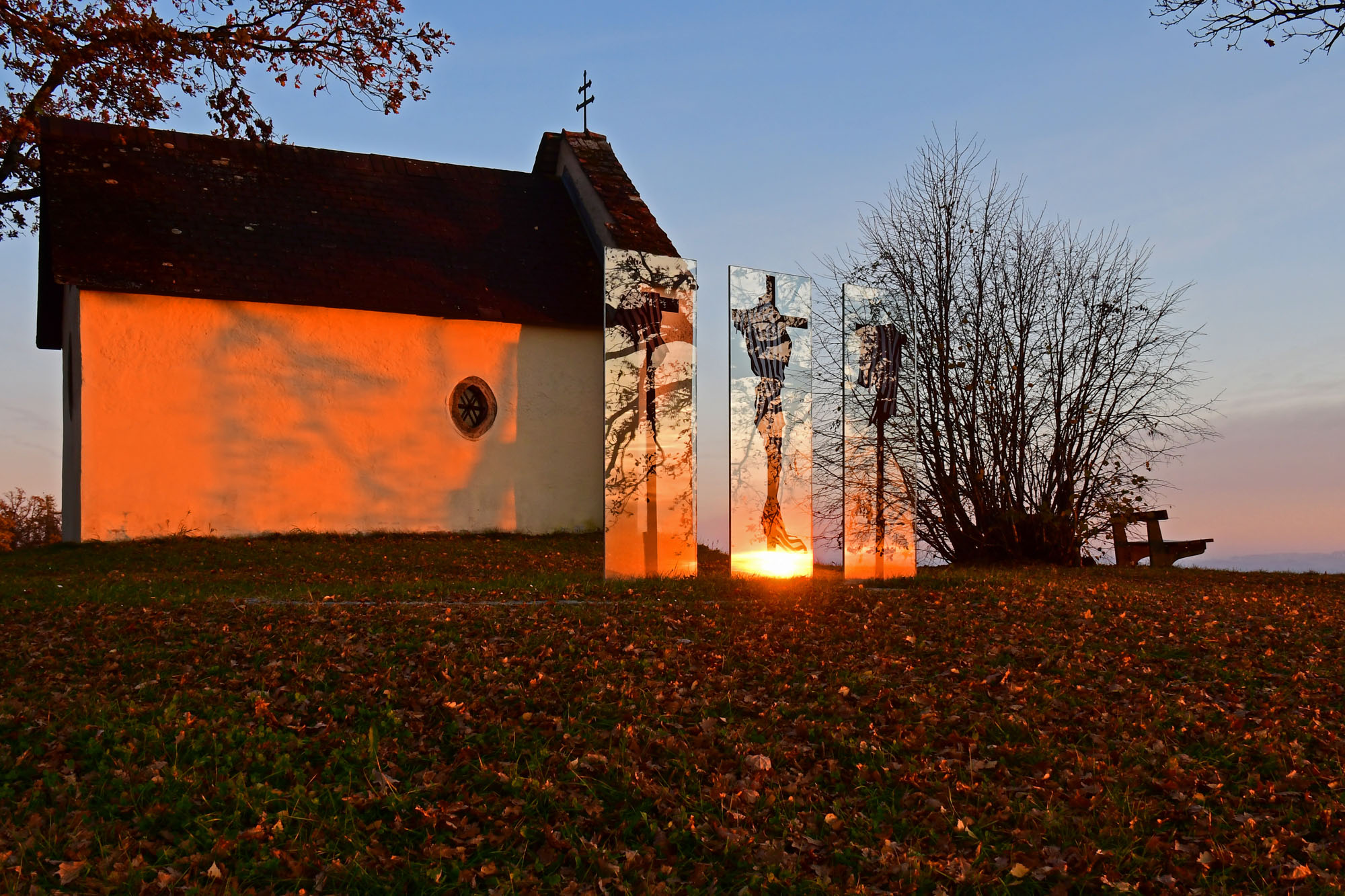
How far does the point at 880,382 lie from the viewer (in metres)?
15.0

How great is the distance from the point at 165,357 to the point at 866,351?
13.1 metres

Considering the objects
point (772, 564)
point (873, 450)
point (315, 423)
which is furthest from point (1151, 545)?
point (315, 423)

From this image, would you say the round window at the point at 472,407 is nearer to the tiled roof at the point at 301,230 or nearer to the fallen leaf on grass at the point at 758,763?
the tiled roof at the point at 301,230

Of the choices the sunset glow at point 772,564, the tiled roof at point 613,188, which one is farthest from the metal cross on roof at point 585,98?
the sunset glow at point 772,564

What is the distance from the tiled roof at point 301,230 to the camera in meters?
19.3

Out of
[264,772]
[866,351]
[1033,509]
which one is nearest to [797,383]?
[866,351]

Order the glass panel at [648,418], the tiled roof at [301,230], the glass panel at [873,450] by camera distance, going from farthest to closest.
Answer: the tiled roof at [301,230], the glass panel at [873,450], the glass panel at [648,418]

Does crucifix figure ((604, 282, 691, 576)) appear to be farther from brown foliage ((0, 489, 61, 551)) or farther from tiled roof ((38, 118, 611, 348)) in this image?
brown foliage ((0, 489, 61, 551))

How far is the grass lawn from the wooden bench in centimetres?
742

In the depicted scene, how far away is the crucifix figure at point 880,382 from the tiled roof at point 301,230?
28.7 feet

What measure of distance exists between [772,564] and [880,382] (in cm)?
363

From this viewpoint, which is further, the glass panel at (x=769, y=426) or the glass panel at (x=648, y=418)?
the glass panel at (x=769, y=426)

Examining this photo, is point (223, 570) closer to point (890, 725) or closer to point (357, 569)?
point (357, 569)

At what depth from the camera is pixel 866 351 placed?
14.8 metres
